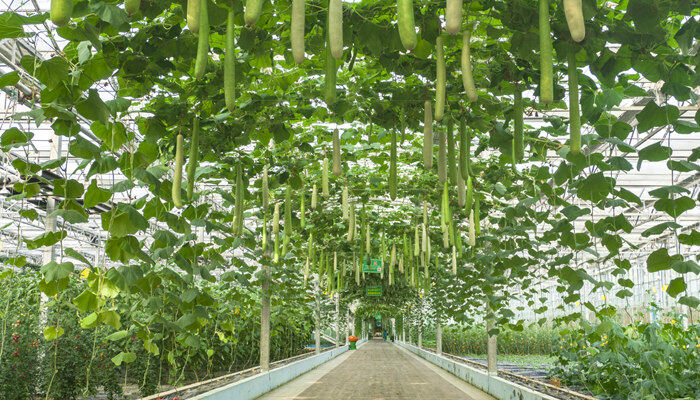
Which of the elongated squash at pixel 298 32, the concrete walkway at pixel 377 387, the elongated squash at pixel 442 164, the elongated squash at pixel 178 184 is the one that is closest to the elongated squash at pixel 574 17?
the elongated squash at pixel 298 32

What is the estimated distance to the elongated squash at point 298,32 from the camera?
135 centimetres

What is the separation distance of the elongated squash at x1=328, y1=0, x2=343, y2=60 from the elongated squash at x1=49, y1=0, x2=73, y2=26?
66 centimetres

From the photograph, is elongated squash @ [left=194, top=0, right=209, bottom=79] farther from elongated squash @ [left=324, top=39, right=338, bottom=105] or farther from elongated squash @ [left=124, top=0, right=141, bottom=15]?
elongated squash @ [left=324, top=39, right=338, bottom=105]

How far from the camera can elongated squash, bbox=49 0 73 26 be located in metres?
1.30

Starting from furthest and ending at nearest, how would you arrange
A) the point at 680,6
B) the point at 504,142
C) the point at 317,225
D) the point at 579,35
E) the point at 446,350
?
the point at 446,350 < the point at 317,225 < the point at 504,142 < the point at 680,6 < the point at 579,35

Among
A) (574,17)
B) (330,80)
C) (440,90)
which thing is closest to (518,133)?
(440,90)

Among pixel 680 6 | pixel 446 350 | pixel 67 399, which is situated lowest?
pixel 446 350

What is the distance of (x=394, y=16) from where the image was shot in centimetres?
299

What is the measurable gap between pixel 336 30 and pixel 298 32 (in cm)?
11

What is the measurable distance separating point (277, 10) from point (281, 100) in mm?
913

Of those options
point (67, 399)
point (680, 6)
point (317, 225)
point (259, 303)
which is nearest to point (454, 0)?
point (680, 6)

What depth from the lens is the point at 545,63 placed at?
5.36 ft

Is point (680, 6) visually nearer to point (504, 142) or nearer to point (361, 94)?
point (504, 142)

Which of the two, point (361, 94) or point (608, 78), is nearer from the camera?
point (608, 78)
